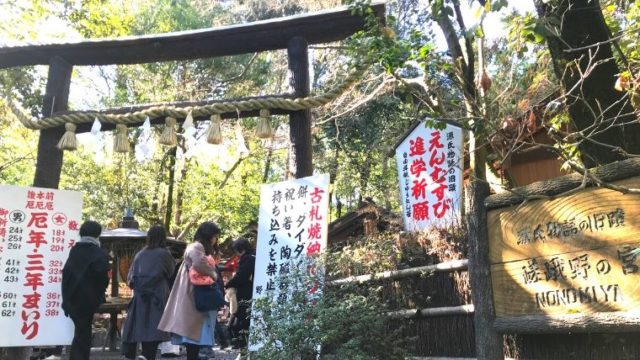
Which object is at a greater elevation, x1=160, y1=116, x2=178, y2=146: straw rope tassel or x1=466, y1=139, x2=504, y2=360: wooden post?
x1=160, y1=116, x2=178, y2=146: straw rope tassel

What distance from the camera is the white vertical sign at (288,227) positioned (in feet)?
20.1

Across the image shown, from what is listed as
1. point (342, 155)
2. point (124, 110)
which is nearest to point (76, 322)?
point (124, 110)

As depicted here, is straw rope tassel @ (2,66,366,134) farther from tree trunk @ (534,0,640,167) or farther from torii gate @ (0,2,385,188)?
tree trunk @ (534,0,640,167)

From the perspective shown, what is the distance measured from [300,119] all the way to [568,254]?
12.3 ft

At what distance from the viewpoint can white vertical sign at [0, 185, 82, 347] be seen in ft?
23.0

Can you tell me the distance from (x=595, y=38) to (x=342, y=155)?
1663cm

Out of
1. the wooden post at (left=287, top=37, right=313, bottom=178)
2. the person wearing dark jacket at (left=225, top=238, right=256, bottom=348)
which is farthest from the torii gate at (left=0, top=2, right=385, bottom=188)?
the person wearing dark jacket at (left=225, top=238, right=256, bottom=348)

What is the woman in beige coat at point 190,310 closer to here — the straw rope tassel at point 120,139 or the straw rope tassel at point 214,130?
the straw rope tassel at point 214,130

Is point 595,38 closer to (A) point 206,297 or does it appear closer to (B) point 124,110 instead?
(A) point 206,297

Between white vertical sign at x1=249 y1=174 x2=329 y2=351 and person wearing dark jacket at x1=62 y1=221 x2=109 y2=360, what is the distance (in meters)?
1.85

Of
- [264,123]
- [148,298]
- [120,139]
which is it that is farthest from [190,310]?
[120,139]

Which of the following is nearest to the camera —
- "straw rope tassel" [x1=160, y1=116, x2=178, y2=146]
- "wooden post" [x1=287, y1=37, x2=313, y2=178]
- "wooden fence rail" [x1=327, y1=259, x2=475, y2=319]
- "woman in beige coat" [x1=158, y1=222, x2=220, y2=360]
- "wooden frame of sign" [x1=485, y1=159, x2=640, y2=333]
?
"wooden frame of sign" [x1=485, y1=159, x2=640, y2=333]

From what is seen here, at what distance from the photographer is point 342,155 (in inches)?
826

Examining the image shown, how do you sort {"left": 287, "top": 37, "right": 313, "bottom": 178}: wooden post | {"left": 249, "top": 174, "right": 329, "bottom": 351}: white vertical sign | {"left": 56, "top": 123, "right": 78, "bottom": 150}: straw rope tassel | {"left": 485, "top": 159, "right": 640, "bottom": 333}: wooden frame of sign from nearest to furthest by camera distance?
{"left": 485, "top": 159, "right": 640, "bottom": 333}: wooden frame of sign
{"left": 249, "top": 174, "right": 329, "bottom": 351}: white vertical sign
{"left": 287, "top": 37, "right": 313, "bottom": 178}: wooden post
{"left": 56, "top": 123, "right": 78, "bottom": 150}: straw rope tassel
